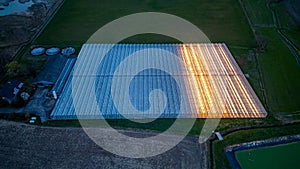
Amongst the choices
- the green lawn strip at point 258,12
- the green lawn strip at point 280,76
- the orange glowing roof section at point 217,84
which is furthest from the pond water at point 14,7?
the green lawn strip at point 280,76

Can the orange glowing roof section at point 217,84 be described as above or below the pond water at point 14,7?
below

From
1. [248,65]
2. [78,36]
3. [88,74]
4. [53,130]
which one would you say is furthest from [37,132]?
[248,65]

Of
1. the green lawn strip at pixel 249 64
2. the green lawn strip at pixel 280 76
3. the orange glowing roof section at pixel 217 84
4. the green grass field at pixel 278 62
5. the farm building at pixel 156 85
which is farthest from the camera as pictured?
the green lawn strip at pixel 249 64

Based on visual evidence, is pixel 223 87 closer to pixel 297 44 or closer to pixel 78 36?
pixel 297 44

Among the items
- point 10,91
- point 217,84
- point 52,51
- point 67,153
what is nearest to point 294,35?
point 217,84

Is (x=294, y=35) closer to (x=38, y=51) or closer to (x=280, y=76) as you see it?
(x=280, y=76)

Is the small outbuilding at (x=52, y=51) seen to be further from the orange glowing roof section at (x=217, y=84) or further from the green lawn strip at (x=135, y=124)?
the orange glowing roof section at (x=217, y=84)

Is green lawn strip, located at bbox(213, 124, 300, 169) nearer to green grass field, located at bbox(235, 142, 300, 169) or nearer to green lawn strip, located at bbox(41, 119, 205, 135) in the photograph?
green grass field, located at bbox(235, 142, 300, 169)
